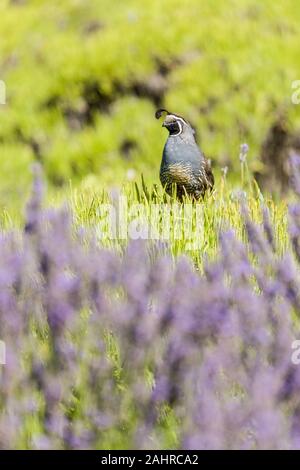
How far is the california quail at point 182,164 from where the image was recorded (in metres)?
3.48

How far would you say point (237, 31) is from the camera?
8555 mm

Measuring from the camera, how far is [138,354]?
1.94m

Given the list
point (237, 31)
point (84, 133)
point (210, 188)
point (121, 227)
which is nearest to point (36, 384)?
point (121, 227)

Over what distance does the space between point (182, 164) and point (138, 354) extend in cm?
166

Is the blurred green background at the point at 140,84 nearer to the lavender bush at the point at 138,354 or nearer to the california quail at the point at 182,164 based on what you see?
the california quail at the point at 182,164

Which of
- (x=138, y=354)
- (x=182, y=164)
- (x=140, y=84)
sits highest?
(x=140, y=84)

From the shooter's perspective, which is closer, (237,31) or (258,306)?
(258,306)

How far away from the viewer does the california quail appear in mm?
3484

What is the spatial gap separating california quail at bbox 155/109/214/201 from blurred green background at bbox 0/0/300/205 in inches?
115

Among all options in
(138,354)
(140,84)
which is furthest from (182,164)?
(140,84)

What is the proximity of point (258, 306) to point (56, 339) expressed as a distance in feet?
1.56

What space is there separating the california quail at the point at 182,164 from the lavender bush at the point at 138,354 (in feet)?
4.20

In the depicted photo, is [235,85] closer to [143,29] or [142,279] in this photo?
[143,29]

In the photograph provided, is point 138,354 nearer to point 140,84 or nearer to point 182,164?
point 182,164
